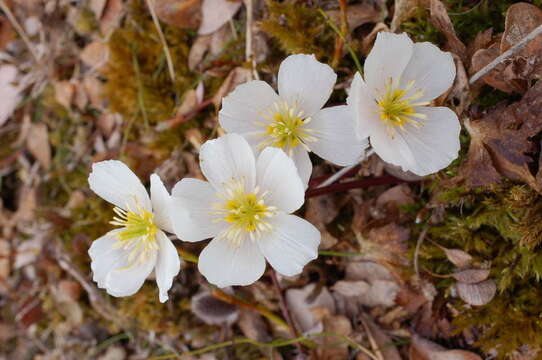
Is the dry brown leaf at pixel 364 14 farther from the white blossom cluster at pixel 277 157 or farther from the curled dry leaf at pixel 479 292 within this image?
the curled dry leaf at pixel 479 292

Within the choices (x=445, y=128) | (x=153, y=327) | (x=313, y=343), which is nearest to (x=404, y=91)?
(x=445, y=128)

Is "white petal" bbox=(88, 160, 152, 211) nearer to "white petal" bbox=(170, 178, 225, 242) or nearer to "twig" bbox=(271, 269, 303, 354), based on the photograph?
Answer: "white petal" bbox=(170, 178, 225, 242)

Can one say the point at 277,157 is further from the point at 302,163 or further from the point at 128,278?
the point at 128,278

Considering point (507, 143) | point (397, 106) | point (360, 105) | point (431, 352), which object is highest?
point (360, 105)

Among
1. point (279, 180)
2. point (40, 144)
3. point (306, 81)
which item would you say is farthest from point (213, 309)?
point (40, 144)

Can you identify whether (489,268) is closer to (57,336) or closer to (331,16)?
(331,16)

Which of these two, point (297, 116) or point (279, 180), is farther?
point (297, 116)

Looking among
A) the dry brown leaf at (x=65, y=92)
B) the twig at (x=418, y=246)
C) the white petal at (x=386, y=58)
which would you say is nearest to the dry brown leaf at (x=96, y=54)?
the dry brown leaf at (x=65, y=92)
